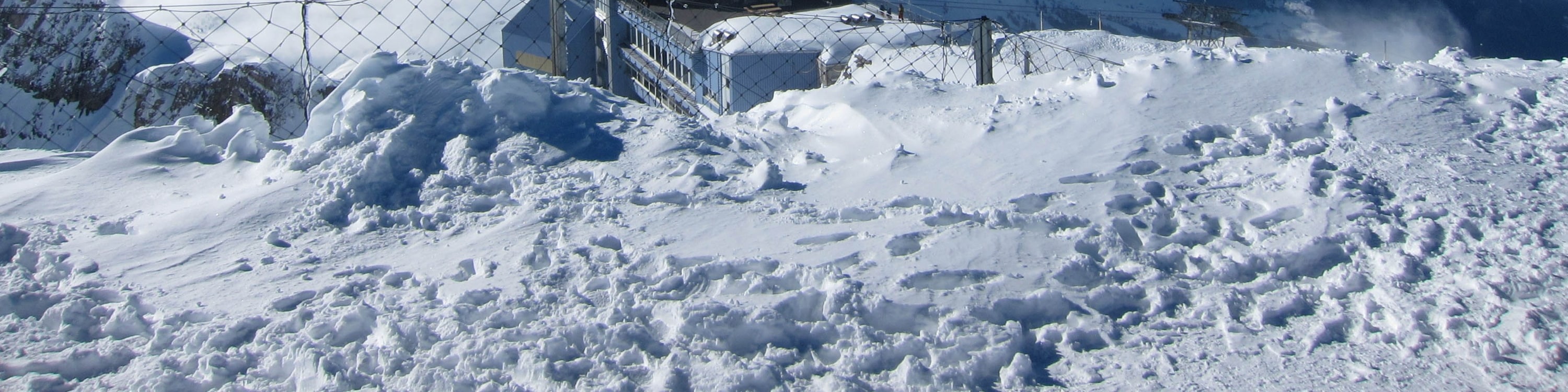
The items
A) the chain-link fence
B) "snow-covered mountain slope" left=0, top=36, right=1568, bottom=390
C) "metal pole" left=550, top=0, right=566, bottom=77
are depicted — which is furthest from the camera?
the chain-link fence

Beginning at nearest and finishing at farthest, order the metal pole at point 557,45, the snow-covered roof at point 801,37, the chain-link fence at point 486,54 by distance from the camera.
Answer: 1. the metal pole at point 557,45
2. the chain-link fence at point 486,54
3. the snow-covered roof at point 801,37

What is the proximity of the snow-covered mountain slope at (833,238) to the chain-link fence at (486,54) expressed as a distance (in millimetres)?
780

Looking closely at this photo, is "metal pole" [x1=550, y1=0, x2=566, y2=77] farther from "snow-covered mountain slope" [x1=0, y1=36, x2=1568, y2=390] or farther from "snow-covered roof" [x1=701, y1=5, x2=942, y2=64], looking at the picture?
"snow-covered roof" [x1=701, y1=5, x2=942, y2=64]

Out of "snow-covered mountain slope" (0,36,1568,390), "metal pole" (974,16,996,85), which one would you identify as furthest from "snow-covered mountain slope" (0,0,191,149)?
"metal pole" (974,16,996,85)

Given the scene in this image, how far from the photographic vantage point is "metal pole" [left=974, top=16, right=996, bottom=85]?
474 cm

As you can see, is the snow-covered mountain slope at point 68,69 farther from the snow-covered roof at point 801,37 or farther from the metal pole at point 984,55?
the snow-covered roof at point 801,37

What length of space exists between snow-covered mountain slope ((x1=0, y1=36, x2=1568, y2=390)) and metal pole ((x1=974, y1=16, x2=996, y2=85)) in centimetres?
62

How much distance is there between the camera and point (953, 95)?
4.04 m

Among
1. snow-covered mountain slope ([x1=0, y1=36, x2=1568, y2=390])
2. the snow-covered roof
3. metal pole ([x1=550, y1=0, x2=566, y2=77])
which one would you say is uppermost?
metal pole ([x1=550, y1=0, x2=566, y2=77])

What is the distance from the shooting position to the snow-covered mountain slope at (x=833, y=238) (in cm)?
243

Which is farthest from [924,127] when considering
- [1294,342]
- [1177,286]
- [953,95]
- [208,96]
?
[208,96]

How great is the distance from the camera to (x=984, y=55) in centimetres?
477

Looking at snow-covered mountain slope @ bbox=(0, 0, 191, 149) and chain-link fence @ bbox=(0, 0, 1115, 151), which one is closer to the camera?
chain-link fence @ bbox=(0, 0, 1115, 151)

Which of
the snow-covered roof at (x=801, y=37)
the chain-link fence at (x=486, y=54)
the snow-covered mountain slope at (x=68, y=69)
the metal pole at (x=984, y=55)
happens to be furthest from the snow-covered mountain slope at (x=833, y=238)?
the snow-covered roof at (x=801, y=37)
